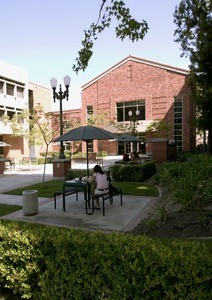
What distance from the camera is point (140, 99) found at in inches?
1314

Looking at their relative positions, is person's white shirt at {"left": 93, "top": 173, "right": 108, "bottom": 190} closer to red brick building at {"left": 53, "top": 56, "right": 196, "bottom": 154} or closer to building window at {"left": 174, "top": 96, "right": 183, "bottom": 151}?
red brick building at {"left": 53, "top": 56, "right": 196, "bottom": 154}

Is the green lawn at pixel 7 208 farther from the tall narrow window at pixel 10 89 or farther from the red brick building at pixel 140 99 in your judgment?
the tall narrow window at pixel 10 89

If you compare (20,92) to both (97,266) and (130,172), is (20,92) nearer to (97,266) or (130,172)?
(130,172)

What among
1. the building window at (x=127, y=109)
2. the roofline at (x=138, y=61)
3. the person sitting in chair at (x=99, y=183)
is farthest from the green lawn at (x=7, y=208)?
the roofline at (x=138, y=61)

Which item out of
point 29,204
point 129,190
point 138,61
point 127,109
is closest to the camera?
point 29,204

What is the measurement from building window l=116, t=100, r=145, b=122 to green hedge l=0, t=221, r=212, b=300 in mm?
30934

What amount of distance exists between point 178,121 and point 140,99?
5.55m

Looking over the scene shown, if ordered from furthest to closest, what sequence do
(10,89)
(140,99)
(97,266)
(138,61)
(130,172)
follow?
(140,99), (138,61), (10,89), (130,172), (97,266)

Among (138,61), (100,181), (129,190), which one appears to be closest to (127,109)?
(138,61)

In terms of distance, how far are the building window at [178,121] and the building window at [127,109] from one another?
4191mm

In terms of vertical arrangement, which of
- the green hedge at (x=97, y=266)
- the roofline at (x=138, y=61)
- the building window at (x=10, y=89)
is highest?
the roofline at (x=138, y=61)

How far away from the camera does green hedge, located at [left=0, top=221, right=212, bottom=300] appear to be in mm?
2654

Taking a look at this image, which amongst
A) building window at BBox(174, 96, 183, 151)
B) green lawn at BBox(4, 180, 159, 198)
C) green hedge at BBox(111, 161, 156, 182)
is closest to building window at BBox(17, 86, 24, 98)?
building window at BBox(174, 96, 183, 151)

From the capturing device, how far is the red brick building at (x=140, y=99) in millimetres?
31141
